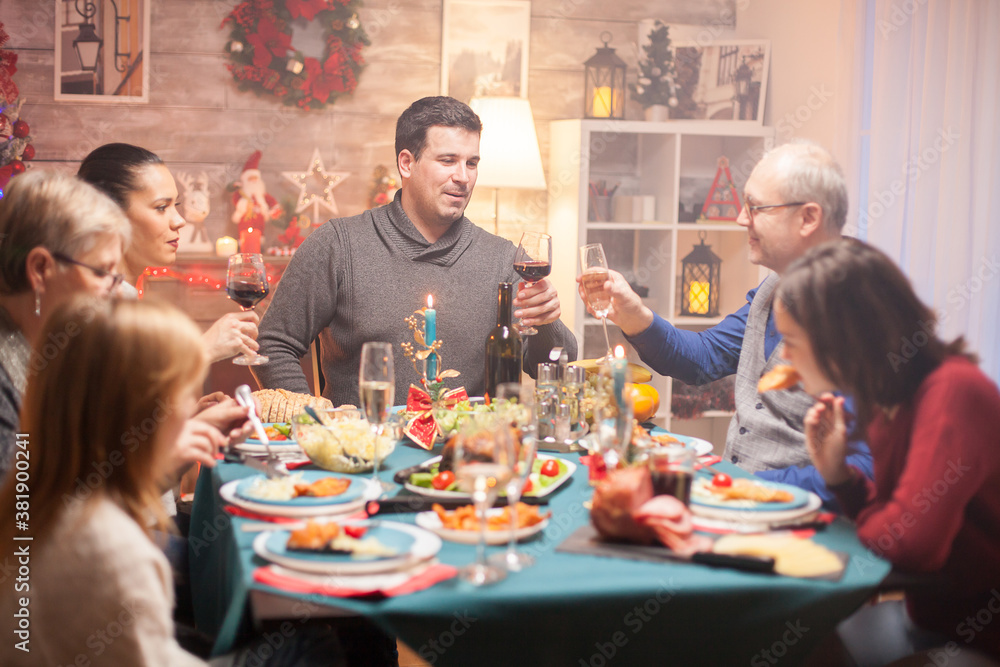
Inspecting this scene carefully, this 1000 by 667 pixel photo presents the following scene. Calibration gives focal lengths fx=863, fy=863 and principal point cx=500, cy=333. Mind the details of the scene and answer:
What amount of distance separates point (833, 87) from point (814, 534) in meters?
3.00

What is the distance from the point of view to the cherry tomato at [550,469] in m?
1.55

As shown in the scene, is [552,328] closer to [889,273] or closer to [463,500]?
[463,500]

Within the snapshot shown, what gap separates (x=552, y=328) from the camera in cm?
250

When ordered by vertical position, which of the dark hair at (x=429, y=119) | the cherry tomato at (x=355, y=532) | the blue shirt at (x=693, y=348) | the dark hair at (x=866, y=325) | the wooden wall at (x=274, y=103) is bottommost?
the cherry tomato at (x=355, y=532)

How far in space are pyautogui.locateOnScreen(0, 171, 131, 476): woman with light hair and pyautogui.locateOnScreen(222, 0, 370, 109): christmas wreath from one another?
2814 millimetres

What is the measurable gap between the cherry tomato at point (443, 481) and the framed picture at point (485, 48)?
320 cm

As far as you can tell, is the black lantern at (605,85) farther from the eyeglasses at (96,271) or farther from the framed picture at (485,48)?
the eyeglasses at (96,271)

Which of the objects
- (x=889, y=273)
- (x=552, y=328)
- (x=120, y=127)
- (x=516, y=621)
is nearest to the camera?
(x=516, y=621)

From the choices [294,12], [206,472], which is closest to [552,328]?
[206,472]

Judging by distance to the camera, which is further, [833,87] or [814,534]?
[833,87]

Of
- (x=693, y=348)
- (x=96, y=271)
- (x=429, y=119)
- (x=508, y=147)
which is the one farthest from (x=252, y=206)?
(x=96, y=271)

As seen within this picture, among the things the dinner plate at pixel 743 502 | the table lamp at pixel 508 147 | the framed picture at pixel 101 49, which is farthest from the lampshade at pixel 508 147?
the dinner plate at pixel 743 502

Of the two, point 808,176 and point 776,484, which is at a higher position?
point 808,176

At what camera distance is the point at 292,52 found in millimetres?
4172
